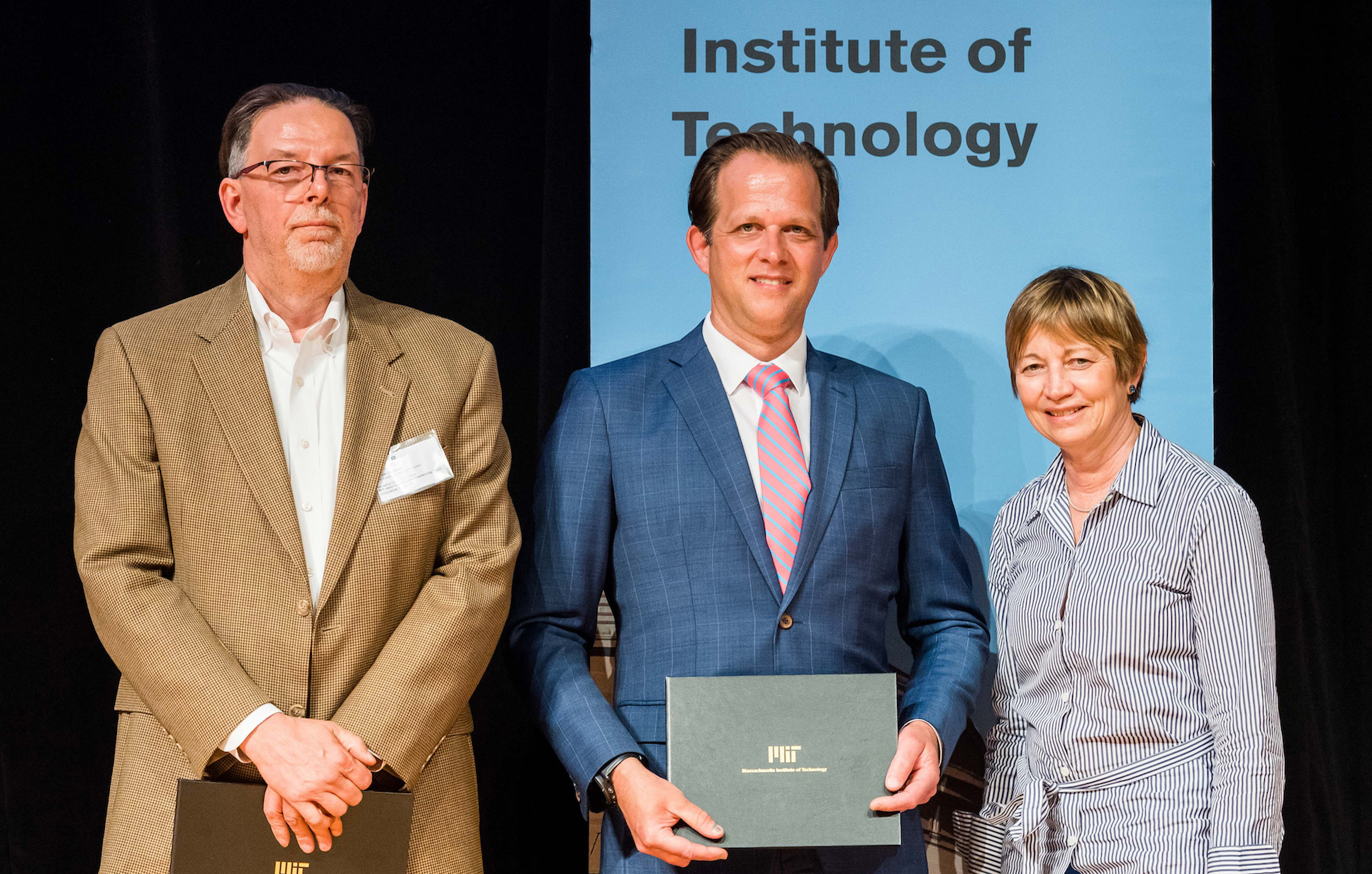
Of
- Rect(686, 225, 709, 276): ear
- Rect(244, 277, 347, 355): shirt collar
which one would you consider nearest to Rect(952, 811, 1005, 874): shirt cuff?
Rect(686, 225, 709, 276): ear

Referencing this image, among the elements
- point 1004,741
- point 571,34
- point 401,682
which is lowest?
point 1004,741

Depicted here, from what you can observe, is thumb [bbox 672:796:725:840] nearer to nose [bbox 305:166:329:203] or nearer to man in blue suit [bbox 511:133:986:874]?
man in blue suit [bbox 511:133:986:874]

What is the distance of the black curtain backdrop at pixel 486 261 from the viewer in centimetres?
296

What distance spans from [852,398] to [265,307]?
42.9 inches

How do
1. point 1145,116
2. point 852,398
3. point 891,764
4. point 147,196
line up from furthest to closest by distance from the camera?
1. point 147,196
2. point 1145,116
3. point 852,398
4. point 891,764

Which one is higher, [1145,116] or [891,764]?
[1145,116]

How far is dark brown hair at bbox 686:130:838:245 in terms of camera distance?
2.28 metres

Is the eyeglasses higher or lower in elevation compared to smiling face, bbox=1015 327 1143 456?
higher

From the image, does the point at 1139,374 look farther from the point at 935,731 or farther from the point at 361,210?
the point at 361,210

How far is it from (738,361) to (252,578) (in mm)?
942

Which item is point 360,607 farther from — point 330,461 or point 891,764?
point 891,764

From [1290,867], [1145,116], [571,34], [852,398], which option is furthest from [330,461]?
[1290,867]

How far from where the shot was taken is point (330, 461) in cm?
207

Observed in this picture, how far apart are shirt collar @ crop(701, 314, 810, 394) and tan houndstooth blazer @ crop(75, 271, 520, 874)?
0.49 metres
